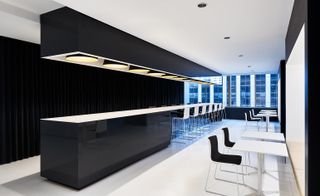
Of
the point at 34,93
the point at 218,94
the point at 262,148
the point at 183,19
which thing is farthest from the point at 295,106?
the point at 218,94

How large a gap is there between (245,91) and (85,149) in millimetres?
10576

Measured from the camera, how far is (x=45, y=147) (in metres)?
3.00

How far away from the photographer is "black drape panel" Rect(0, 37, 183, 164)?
3857 millimetres

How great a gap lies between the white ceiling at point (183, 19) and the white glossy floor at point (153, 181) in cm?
234

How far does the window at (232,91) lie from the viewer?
11.7 meters

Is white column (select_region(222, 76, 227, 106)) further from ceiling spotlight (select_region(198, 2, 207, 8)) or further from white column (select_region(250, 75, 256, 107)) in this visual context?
ceiling spotlight (select_region(198, 2, 207, 8))

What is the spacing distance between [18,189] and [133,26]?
297cm

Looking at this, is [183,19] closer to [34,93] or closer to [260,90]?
[34,93]

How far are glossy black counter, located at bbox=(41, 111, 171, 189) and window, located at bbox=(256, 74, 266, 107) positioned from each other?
944cm

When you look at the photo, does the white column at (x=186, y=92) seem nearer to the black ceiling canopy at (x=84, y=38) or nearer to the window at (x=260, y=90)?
the window at (x=260, y=90)

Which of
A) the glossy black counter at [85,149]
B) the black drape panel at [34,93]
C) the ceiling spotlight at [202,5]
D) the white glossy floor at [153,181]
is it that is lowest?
the white glossy floor at [153,181]

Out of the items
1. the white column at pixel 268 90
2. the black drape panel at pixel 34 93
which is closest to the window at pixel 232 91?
the white column at pixel 268 90

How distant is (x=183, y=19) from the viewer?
3.06 m
